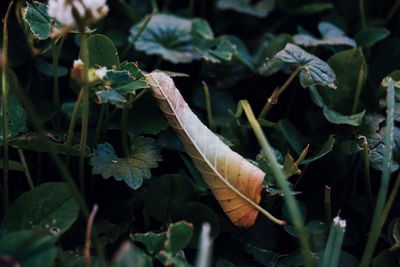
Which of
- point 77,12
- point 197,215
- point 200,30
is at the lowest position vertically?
point 197,215

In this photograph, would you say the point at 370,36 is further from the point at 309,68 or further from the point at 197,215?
the point at 197,215

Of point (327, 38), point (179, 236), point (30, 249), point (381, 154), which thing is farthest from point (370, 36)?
point (30, 249)

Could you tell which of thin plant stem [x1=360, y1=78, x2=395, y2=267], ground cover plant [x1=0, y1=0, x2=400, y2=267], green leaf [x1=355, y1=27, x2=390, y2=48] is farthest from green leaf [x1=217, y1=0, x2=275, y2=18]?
thin plant stem [x1=360, y1=78, x2=395, y2=267]

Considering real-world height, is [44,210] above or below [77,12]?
below

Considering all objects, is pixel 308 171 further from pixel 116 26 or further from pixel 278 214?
pixel 116 26

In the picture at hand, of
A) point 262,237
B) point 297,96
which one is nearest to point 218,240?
point 262,237
